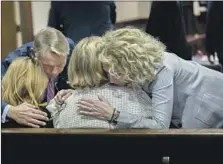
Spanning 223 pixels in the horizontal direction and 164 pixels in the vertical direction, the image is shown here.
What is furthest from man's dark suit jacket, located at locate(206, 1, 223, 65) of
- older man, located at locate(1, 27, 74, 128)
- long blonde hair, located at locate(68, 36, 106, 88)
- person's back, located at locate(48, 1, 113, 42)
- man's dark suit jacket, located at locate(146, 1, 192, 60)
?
long blonde hair, located at locate(68, 36, 106, 88)

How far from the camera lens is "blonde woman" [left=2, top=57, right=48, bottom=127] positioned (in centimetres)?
217

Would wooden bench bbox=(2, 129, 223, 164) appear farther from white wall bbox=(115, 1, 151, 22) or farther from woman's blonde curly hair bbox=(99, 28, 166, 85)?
white wall bbox=(115, 1, 151, 22)

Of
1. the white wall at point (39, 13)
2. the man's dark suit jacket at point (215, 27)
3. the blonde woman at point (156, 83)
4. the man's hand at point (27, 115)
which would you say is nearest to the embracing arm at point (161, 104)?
the blonde woman at point (156, 83)

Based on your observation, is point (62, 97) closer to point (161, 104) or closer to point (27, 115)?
point (27, 115)

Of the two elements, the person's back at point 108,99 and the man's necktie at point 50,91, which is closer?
the person's back at point 108,99

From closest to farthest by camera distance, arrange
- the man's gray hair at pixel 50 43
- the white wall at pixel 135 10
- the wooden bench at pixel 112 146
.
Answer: the wooden bench at pixel 112 146 < the man's gray hair at pixel 50 43 < the white wall at pixel 135 10

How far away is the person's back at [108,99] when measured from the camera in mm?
1967

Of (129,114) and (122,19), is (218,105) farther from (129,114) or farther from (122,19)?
(122,19)

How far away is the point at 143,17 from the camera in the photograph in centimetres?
597

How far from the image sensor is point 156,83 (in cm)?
199

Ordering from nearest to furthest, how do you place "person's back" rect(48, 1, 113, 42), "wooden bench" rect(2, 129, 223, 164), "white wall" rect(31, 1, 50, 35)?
"wooden bench" rect(2, 129, 223, 164) < "person's back" rect(48, 1, 113, 42) < "white wall" rect(31, 1, 50, 35)

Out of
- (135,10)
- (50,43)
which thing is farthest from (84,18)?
(135,10)

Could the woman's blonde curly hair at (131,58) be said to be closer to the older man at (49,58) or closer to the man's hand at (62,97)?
the man's hand at (62,97)

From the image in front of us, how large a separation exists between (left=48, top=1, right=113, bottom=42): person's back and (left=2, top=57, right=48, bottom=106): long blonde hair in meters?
1.36
